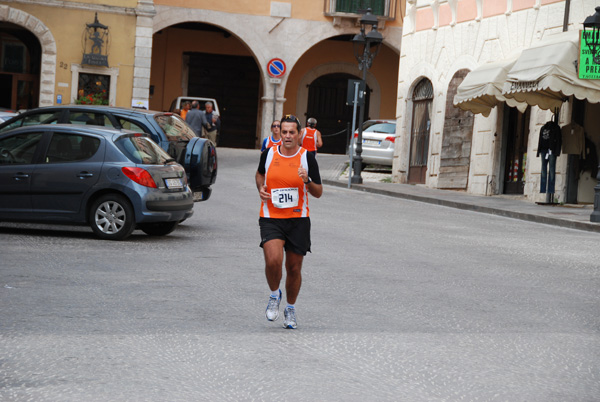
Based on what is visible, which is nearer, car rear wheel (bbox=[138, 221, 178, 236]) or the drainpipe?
car rear wheel (bbox=[138, 221, 178, 236])

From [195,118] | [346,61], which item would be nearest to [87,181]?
[195,118]

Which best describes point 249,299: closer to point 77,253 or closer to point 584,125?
point 77,253

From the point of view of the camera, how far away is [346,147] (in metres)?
46.4

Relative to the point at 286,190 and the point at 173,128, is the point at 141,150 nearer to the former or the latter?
the point at 173,128

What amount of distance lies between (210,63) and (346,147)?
21.6 ft

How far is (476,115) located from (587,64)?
289 inches

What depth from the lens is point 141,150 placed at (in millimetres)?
13953

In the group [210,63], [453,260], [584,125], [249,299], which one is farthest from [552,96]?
[210,63]

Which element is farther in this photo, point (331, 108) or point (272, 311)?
point (331, 108)

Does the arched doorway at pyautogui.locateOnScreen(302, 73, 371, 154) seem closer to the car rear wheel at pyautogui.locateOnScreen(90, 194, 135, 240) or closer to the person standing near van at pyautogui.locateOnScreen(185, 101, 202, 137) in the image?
the person standing near van at pyautogui.locateOnScreen(185, 101, 202, 137)

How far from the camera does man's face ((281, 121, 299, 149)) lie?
8039mm

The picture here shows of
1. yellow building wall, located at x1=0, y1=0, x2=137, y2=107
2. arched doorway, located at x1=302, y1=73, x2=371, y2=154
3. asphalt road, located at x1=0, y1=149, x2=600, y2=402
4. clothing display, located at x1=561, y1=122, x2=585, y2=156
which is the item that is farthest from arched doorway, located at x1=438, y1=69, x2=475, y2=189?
arched doorway, located at x1=302, y1=73, x2=371, y2=154

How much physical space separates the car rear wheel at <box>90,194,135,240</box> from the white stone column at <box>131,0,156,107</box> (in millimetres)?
23498

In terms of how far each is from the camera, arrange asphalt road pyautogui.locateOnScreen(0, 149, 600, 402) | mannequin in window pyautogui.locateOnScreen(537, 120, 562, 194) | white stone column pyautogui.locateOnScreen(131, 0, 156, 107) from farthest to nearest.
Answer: white stone column pyautogui.locateOnScreen(131, 0, 156, 107) → mannequin in window pyautogui.locateOnScreen(537, 120, 562, 194) → asphalt road pyautogui.locateOnScreen(0, 149, 600, 402)
